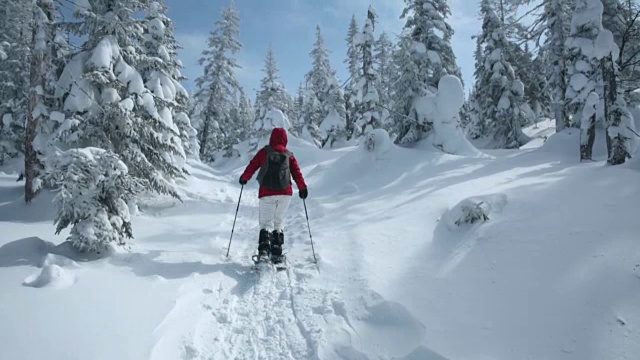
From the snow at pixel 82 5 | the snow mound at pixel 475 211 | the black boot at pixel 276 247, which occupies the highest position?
the snow at pixel 82 5

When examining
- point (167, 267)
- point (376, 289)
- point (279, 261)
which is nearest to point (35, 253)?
point (167, 267)

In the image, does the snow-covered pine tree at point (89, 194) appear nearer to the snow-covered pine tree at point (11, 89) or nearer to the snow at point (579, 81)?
the snow at point (579, 81)

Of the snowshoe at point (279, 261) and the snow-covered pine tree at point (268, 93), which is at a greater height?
the snow-covered pine tree at point (268, 93)

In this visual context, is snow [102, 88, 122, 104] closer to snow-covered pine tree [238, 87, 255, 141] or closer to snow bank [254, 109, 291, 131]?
snow bank [254, 109, 291, 131]

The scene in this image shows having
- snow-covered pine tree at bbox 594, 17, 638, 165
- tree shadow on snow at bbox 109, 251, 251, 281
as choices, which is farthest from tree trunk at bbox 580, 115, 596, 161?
tree shadow on snow at bbox 109, 251, 251, 281

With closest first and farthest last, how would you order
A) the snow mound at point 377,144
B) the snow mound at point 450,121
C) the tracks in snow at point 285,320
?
the tracks in snow at point 285,320, the snow mound at point 377,144, the snow mound at point 450,121

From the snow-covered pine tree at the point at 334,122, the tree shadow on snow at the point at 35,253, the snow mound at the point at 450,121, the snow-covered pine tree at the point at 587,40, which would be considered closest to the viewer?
the tree shadow on snow at the point at 35,253

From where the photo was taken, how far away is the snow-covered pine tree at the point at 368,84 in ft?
93.2

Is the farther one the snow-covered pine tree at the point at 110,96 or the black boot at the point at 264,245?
the snow-covered pine tree at the point at 110,96

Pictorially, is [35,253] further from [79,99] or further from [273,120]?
[273,120]

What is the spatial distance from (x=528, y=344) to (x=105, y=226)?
20.4 ft

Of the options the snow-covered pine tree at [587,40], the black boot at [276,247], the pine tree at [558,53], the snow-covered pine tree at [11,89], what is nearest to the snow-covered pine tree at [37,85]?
the black boot at [276,247]

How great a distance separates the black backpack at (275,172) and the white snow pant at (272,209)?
229 mm

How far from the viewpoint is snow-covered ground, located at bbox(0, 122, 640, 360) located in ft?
11.7
